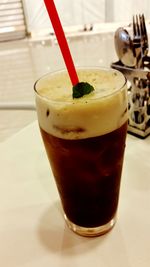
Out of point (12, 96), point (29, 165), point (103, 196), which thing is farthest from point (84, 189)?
point (12, 96)

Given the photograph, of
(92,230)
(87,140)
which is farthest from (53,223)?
(87,140)

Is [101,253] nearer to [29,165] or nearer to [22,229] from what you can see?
[22,229]

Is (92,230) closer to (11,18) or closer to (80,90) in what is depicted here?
(80,90)

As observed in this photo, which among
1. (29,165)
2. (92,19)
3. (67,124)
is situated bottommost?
(92,19)

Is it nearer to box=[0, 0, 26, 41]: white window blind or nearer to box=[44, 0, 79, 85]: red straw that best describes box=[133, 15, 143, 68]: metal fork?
box=[44, 0, 79, 85]: red straw

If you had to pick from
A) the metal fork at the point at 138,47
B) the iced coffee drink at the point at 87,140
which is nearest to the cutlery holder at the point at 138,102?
the metal fork at the point at 138,47

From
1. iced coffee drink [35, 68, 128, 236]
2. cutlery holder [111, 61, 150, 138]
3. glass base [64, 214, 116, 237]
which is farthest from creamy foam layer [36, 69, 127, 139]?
cutlery holder [111, 61, 150, 138]
